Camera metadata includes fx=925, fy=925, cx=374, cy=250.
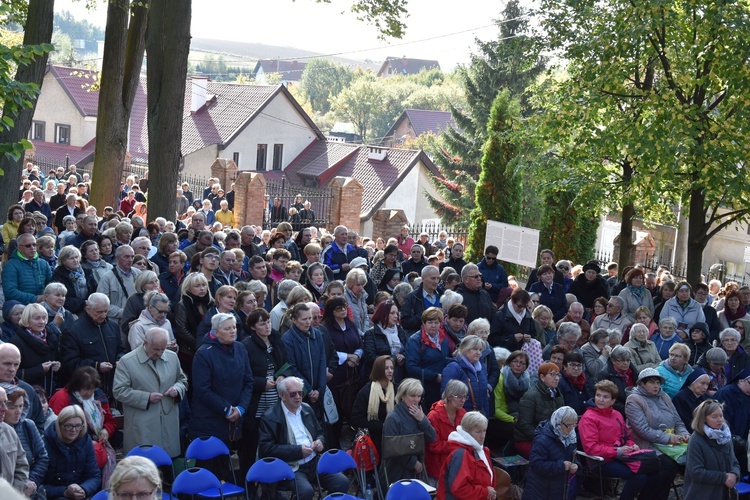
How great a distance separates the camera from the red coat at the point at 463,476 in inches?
296

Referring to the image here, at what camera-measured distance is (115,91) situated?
1798 cm

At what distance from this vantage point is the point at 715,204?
587 inches

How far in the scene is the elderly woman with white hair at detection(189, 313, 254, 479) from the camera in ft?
26.7

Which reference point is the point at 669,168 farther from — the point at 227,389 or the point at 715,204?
the point at 227,389

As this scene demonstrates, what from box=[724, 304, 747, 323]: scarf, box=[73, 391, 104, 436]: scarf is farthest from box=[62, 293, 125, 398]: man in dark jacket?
box=[724, 304, 747, 323]: scarf

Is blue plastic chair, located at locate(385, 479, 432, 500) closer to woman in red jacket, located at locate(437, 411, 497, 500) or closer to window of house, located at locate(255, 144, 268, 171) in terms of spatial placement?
woman in red jacket, located at locate(437, 411, 497, 500)

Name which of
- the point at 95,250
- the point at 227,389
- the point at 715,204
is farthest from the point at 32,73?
the point at 715,204

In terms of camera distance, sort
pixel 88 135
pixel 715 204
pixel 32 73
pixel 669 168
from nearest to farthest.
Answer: pixel 669 168 < pixel 715 204 < pixel 32 73 < pixel 88 135

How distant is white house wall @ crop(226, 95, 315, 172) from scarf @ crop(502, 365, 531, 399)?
4309 cm

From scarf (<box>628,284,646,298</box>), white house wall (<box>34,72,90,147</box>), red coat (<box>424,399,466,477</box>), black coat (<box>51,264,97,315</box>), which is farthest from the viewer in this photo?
white house wall (<box>34,72,90,147</box>)

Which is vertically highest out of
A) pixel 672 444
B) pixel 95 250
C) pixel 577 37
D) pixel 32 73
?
pixel 577 37

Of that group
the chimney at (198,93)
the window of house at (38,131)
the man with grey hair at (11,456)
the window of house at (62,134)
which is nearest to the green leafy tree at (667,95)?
the man with grey hair at (11,456)

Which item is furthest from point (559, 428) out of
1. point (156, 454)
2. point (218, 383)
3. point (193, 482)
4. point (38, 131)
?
point (38, 131)

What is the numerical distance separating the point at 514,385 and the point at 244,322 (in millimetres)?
2872
